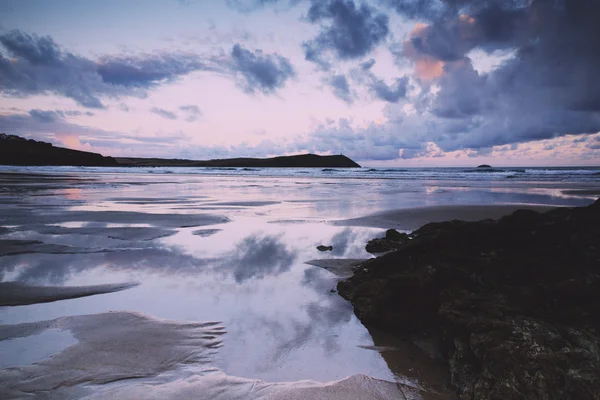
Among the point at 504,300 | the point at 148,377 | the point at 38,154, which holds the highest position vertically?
the point at 38,154

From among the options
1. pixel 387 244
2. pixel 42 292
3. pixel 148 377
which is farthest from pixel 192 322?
pixel 387 244

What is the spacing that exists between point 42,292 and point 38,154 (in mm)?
84020

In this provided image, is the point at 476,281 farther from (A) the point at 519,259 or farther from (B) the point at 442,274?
(A) the point at 519,259

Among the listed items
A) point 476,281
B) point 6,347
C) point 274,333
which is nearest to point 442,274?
point 476,281

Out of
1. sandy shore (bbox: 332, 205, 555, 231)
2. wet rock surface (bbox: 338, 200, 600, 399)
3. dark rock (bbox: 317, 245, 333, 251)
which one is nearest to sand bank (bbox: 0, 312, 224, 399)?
wet rock surface (bbox: 338, 200, 600, 399)

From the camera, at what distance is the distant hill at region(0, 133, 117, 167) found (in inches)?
2667

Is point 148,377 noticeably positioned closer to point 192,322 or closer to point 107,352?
point 107,352

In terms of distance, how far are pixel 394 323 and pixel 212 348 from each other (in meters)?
1.72

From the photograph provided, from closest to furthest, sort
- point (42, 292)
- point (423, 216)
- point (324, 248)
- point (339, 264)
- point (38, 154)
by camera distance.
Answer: point (42, 292) → point (339, 264) → point (324, 248) → point (423, 216) → point (38, 154)

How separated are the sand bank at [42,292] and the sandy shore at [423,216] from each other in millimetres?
5822

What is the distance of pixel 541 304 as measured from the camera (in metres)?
2.85

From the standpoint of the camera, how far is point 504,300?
295 centimetres

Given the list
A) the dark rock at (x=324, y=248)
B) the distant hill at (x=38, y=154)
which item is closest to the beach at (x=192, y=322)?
the dark rock at (x=324, y=248)

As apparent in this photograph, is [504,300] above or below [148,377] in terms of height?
above
